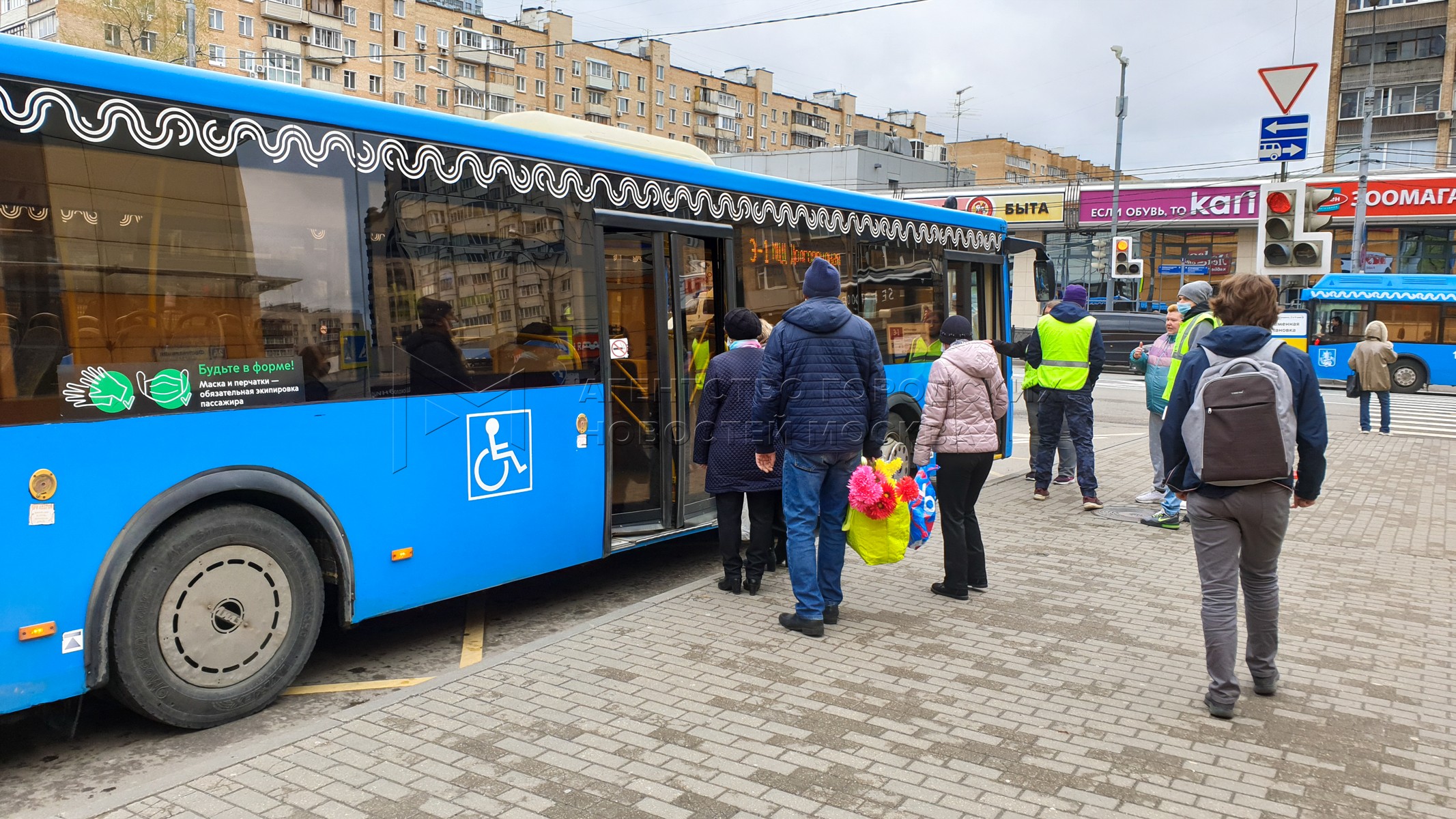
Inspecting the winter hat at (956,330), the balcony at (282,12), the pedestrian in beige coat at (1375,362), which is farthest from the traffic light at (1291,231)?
the balcony at (282,12)

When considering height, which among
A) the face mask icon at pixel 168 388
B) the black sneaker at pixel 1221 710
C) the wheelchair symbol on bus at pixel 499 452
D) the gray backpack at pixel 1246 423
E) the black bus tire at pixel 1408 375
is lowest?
the black bus tire at pixel 1408 375

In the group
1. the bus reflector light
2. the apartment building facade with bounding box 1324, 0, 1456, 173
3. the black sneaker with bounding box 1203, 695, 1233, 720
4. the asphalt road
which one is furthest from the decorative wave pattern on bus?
the apartment building facade with bounding box 1324, 0, 1456, 173

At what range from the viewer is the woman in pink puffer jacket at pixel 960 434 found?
6578mm

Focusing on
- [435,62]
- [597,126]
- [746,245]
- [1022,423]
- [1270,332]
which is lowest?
[1022,423]

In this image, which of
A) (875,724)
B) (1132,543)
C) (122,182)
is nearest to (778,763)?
(875,724)

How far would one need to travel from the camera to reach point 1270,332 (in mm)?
4914

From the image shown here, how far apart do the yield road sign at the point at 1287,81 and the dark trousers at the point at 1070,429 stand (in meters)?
3.09

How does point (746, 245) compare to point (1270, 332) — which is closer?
point (1270, 332)

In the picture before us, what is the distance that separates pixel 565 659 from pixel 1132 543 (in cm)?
503

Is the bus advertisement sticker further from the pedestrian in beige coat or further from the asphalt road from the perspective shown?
the pedestrian in beige coat

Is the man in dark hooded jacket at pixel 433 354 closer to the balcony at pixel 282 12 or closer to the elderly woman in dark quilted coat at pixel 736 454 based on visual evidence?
the elderly woman in dark quilted coat at pixel 736 454

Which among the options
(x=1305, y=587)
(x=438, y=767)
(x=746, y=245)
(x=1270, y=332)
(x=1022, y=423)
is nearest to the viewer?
(x=438, y=767)

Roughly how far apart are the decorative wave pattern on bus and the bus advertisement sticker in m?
0.90

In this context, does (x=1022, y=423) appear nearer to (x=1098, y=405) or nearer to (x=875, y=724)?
(x=1098, y=405)
